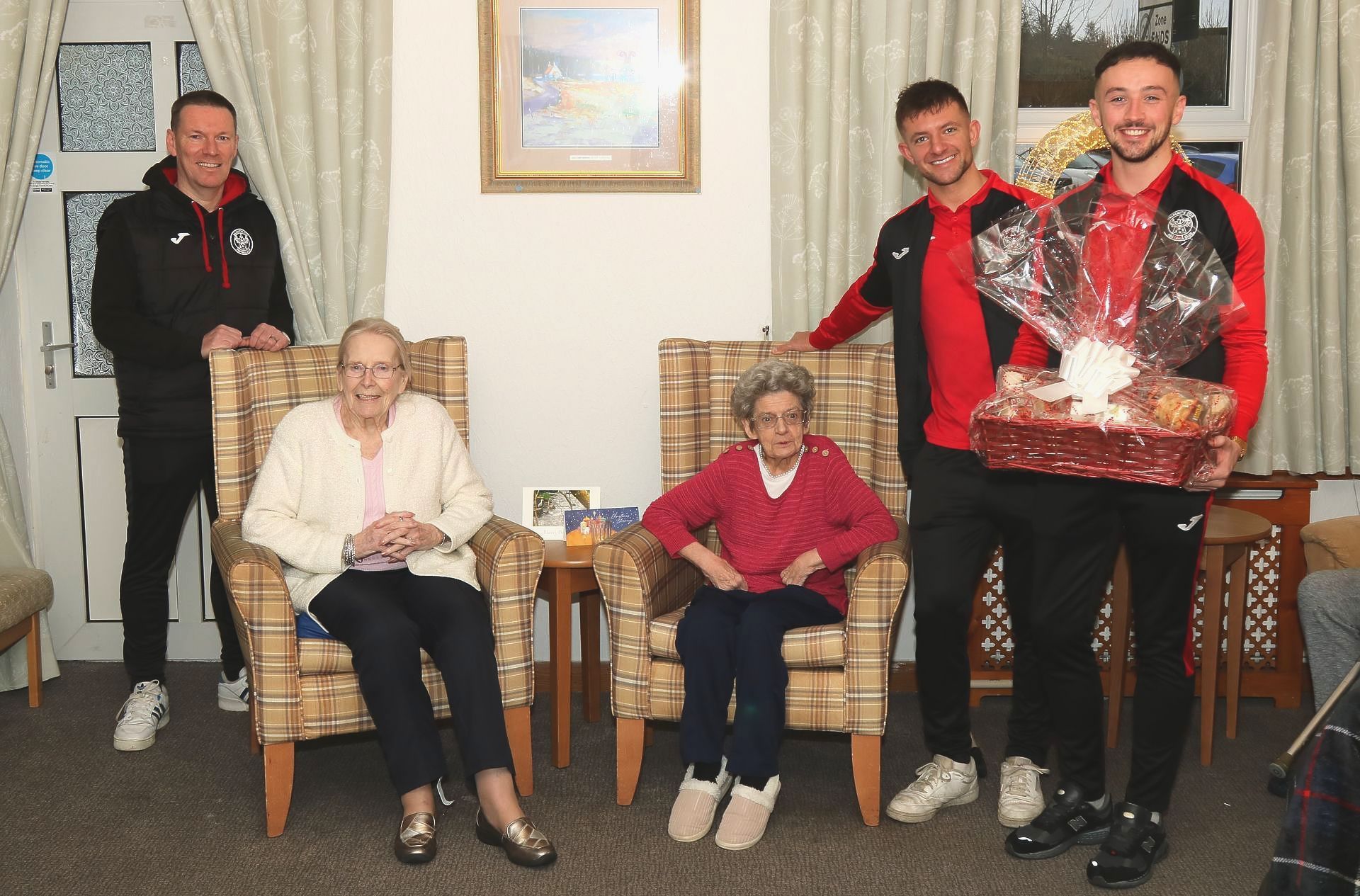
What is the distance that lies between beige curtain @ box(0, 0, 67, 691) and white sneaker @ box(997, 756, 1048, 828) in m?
2.81

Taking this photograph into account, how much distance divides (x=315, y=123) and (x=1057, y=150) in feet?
7.00

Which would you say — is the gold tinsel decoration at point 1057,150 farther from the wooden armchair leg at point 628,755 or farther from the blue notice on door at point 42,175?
the blue notice on door at point 42,175

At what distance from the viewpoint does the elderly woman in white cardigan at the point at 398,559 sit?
8.38ft

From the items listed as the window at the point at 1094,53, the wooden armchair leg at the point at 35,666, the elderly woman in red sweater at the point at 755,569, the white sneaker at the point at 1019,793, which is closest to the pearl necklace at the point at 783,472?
the elderly woman in red sweater at the point at 755,569

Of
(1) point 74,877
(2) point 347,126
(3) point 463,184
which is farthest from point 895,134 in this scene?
(1) point 74,877

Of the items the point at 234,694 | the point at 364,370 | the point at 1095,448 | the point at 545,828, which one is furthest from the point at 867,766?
the point at 234,694

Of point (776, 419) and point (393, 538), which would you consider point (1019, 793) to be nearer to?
point (776, 419)

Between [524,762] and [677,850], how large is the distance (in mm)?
450

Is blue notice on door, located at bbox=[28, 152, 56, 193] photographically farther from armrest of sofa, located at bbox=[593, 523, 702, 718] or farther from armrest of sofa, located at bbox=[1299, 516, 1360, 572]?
armrest of sofa, located at bbox=[1299, 516, 1360, 572]

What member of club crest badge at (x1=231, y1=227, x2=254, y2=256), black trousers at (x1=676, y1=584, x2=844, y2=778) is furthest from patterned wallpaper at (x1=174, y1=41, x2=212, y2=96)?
black trousers at (x1=676, y1=584, x2=844, y2=778)

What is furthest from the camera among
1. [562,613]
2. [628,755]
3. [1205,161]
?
[1205,161]

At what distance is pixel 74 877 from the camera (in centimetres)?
245

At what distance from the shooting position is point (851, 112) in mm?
3449

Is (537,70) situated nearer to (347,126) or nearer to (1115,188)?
(347,126)
